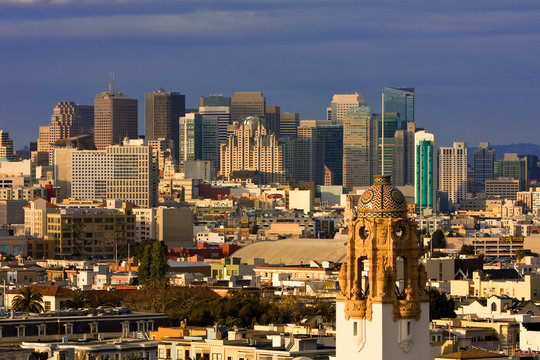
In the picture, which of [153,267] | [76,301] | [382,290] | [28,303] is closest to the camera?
[382,290]

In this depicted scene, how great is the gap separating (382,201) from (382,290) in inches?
63.4

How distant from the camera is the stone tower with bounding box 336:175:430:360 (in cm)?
2941

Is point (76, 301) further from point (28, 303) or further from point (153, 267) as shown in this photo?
point (153, 267)

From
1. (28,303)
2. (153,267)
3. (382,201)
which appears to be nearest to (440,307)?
(28,303)

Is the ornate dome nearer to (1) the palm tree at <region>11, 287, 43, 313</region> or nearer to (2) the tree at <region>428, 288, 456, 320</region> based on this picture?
(2) the tree at <region>428, 288, 456, 320</region>

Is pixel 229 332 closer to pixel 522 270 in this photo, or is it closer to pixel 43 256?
pixel 522 270

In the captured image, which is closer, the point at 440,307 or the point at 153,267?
the point at 440,307

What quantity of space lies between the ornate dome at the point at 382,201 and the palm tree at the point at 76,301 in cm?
5935

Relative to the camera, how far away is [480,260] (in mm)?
150125

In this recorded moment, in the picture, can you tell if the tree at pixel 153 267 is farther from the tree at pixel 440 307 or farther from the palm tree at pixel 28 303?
the tree at pixel 440 307

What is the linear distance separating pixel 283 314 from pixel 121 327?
12.4m

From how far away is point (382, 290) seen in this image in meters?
29.6

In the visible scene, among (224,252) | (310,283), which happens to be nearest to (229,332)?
(310,283)

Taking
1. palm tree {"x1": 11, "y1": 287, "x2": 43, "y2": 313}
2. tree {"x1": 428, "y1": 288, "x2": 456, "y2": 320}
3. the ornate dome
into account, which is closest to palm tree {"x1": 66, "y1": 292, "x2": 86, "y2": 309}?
palm tree {"x1": 11, "y1": 287, "x2": 43, "y2": 313}
